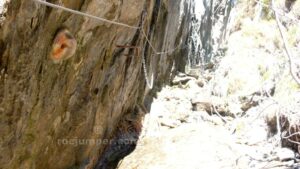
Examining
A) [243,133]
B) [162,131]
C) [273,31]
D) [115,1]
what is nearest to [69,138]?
[115,1]

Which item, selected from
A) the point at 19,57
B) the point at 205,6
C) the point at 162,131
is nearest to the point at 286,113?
the point at 162,131

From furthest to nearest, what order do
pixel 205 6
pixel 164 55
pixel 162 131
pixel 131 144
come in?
pixel 205 6 → pixel 164 55 → pixel 162 131 → pixel 131 144

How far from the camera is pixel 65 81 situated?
446 centimetres

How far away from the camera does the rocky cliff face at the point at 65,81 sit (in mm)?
3412

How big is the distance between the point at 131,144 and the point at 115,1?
12.0ft

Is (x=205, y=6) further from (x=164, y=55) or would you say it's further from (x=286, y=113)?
(x=286, y=113)

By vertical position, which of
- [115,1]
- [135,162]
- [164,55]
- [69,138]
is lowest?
[135,162]

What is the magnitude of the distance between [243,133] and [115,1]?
16.8ft

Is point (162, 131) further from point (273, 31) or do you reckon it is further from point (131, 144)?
point (273, 31)

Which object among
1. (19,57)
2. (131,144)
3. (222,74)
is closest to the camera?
(19,57)

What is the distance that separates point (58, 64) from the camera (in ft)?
13.5

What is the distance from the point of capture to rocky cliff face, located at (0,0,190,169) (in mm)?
3412

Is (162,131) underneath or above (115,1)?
underneath

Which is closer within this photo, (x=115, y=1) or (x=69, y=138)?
(x=115, y=1)
